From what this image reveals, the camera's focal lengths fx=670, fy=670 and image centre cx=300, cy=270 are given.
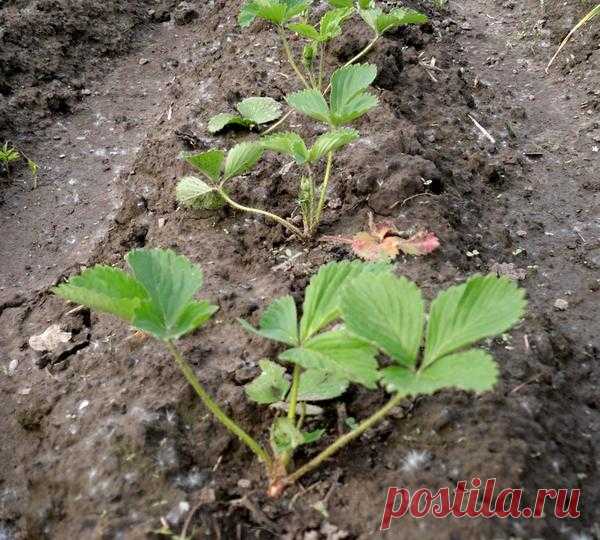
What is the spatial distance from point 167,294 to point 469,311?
0.62 m

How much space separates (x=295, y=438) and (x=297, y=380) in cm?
12

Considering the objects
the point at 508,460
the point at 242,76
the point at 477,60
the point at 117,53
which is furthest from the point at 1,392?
the point at 477,60

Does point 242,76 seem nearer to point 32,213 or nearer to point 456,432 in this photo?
point 32,213

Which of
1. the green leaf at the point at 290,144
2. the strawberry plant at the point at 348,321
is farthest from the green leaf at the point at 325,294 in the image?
the green leaf at the point at 290,144

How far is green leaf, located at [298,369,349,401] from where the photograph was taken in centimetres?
152

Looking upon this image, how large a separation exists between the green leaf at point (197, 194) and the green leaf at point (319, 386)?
3.16ft

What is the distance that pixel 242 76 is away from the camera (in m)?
3.08

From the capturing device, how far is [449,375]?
3.87ft

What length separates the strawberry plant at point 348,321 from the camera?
1229 millimetres

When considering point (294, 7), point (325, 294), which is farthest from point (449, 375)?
point (294, 7)

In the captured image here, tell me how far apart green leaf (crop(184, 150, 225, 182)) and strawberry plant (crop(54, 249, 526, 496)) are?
720 mm

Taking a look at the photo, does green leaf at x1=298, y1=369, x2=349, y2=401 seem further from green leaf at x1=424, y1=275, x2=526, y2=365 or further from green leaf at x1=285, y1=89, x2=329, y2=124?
green leaf at x1=285, y1=89, x2=329, y2=124

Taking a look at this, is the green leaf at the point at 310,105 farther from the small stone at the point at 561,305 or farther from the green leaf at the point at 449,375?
the green leaf at the point at 449,375

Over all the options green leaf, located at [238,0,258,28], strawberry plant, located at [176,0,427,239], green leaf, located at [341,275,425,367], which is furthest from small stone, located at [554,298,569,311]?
green leaf, located at [238,0,258,28]
